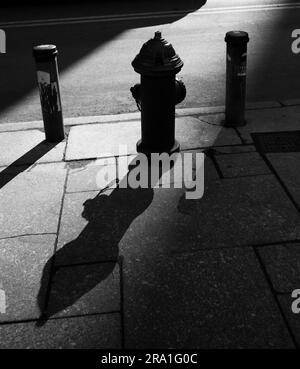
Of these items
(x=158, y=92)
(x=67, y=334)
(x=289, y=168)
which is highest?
(x=158, y=92)

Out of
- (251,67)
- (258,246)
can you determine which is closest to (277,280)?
(258,246)

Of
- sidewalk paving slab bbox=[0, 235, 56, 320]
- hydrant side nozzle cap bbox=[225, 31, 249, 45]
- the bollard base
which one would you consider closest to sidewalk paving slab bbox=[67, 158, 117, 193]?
the bollard base

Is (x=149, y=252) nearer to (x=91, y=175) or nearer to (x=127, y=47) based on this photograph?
(x=91, y=175)

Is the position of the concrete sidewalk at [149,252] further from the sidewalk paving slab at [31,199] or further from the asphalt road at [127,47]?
the asphalt road at [127,47]

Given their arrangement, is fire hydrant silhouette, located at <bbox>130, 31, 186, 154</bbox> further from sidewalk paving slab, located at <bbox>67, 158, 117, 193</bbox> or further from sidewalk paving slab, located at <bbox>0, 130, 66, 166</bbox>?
sidewalk paving slab, located at <bbox>0, 130, 66, 166</bbox>

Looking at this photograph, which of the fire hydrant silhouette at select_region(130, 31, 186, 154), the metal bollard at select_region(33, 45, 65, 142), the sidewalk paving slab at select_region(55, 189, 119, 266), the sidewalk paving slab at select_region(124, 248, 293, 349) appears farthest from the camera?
the metal bollard at select_region(33, 45, 65, 142)

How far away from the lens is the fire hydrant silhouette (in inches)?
170

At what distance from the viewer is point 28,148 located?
17.3ft

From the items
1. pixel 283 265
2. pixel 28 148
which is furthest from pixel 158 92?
pixel 283 265

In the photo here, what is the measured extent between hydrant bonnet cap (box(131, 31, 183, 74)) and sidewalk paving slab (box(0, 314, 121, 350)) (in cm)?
235

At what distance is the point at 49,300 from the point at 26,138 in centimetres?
284

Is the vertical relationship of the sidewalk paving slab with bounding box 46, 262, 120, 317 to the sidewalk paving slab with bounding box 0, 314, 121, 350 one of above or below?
above

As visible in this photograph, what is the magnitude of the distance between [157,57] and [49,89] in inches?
55.8

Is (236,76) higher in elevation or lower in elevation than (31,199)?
higher
